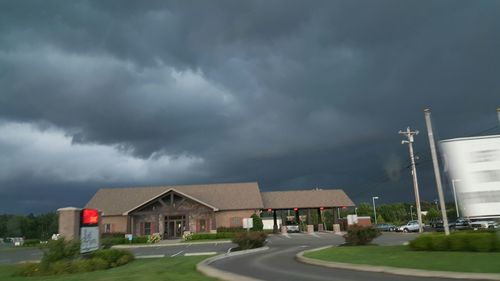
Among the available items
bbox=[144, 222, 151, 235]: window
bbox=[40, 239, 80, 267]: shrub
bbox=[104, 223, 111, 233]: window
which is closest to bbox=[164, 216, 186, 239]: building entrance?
bbox=[144, 222, 151, 235]: window

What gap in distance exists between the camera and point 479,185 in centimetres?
1107

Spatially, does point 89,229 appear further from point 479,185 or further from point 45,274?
point 479,185

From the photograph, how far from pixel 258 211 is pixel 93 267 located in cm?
3713

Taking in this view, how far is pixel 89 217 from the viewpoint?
22.3 m

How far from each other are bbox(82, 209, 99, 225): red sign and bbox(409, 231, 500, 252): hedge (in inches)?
618

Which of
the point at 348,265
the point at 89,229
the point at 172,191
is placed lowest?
the point at 348,265

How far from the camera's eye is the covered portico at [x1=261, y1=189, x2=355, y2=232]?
58.2m

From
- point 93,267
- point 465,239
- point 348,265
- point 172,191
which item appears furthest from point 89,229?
point 172,191

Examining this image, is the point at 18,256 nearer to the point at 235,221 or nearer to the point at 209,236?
the point at 209,236

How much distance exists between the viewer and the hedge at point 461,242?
57.1 ft

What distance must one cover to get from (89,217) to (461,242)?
56.9 feet

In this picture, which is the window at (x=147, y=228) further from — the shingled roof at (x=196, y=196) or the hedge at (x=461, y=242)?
the hedge at (x=461, y=242)

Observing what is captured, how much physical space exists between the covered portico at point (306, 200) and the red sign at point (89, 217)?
1430 inches

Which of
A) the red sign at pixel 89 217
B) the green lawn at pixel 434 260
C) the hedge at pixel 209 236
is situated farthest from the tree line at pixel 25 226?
the green lawn at pixel 434 260
